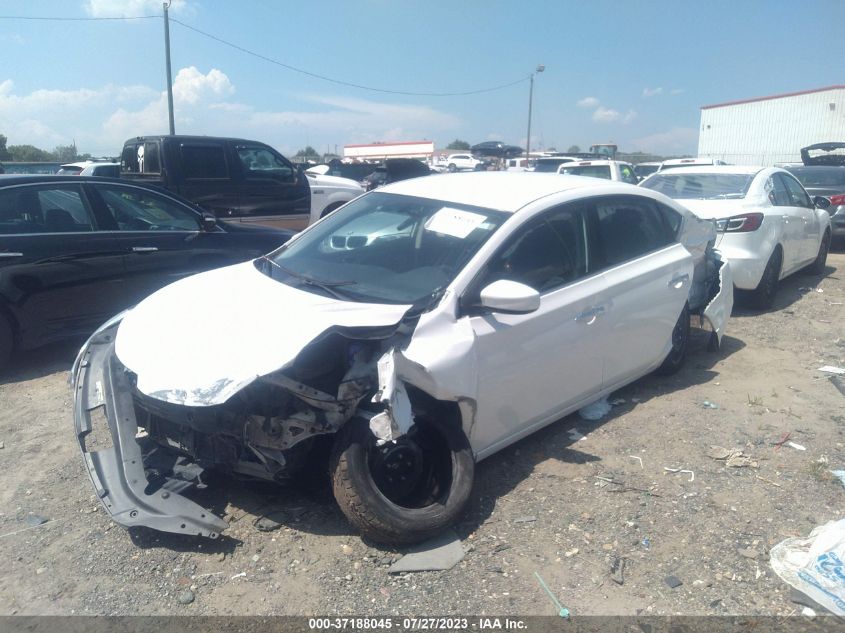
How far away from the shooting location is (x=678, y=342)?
17.5ft

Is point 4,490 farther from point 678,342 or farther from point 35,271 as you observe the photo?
point 678,342

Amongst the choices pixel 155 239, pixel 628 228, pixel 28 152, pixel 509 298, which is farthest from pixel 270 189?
pixel 28 152

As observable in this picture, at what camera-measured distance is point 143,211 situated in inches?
250

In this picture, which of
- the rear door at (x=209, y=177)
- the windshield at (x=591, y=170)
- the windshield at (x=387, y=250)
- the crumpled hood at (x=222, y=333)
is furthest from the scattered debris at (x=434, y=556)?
the windshield at (x=591, y=170)

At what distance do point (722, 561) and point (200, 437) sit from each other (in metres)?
2.53

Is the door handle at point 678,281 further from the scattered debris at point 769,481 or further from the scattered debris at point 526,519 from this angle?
the scattered debris at point 526,519

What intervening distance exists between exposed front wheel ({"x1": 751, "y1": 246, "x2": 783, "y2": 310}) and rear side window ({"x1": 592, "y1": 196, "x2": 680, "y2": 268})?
295 centimetres

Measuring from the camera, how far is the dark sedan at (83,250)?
552 cm

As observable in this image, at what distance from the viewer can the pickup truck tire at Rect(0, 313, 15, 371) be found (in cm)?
546

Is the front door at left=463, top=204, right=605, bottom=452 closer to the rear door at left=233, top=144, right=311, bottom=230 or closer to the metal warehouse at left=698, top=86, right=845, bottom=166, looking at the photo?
the rear door at left=233, top=144, right=311, bottom=230

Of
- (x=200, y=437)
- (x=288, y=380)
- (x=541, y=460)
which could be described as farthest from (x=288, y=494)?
(x=541, y=460)

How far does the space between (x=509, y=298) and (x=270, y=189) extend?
7.54 meters

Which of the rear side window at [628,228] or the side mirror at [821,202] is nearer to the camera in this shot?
the rear side window at [628,228]

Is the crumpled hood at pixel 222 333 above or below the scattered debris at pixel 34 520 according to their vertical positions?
above
